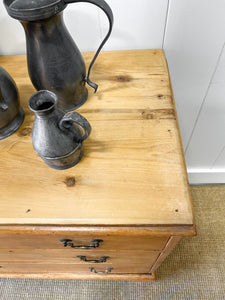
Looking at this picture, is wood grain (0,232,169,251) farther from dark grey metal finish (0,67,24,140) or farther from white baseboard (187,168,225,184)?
white baseboard (187,168,225,184)

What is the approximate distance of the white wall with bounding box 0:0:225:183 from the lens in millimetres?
629

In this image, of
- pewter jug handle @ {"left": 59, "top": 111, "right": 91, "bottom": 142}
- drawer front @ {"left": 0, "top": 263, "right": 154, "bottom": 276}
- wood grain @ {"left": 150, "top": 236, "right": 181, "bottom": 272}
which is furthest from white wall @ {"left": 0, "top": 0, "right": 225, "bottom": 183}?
drawer front @ {"left": 0, "top": 263, "right": 154, "bottom": 276}

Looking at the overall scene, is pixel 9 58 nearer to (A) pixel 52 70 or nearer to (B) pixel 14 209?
(A) pixel 52 70

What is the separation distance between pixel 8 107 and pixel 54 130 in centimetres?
16

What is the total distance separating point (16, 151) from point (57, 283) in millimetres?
801

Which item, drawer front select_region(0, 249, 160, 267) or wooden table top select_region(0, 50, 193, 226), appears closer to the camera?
wooden table top select_region(0, 50, 193, 226)

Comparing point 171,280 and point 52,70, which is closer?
point 52,70

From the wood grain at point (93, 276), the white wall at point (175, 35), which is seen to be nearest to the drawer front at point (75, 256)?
the wood grain at point (93, 276)

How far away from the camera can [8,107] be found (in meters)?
0.51

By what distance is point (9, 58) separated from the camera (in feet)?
2.38

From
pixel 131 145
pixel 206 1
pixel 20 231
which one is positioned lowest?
pixel 20 231

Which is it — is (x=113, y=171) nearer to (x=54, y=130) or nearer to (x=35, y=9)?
(x=54, y=130)

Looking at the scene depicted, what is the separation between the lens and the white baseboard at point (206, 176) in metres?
1.24

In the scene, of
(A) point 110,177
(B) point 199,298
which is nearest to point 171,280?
(B) point 199,298
